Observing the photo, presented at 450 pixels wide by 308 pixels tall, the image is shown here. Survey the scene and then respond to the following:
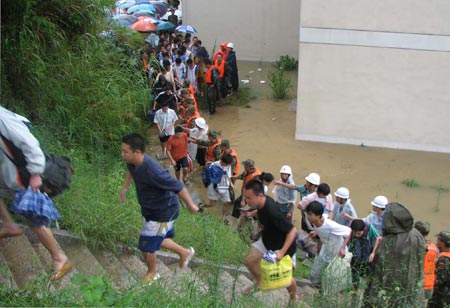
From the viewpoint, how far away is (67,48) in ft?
32.1

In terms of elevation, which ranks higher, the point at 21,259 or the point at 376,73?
the point at 376,73

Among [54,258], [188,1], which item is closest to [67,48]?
[54,258]

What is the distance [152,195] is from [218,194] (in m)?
3.77

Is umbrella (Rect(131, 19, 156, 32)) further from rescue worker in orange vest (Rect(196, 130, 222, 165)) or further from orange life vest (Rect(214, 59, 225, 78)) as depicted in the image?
rescue worker in orange vest (Rect(196, 130, 222, 165))

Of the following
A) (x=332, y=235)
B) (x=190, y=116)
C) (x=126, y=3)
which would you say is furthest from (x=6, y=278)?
(x=126, y=3)

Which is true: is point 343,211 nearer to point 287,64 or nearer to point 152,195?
point 152,195

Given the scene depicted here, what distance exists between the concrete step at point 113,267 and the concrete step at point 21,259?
0.64 metres

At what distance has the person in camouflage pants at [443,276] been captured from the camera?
19.3 feet

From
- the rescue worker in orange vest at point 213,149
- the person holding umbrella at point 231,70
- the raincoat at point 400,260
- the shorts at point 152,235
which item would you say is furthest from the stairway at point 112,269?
the person holding umbrella at point 231,70

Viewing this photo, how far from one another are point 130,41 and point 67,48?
326 cm

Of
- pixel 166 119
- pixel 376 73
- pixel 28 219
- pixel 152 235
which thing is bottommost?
pixel 166 119

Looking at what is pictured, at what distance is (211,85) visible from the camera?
1308cm

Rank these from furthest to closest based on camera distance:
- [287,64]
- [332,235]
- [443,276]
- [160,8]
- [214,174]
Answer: [160,8] < [287,64] < [214,174] < [332,235] < [443,276]

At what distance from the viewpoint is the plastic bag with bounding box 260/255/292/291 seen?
5.23 m
